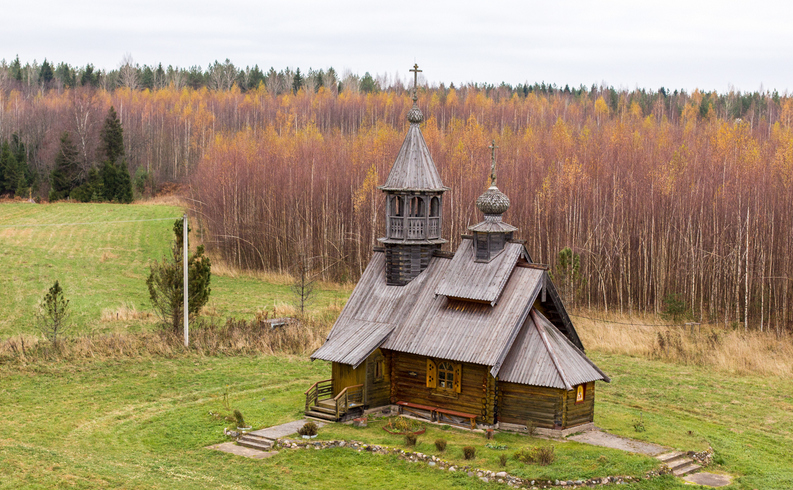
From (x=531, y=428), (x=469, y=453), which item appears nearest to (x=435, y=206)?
(x=531, y=428)

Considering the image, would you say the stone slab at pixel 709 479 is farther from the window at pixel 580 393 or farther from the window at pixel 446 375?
the window at pixel 446 375

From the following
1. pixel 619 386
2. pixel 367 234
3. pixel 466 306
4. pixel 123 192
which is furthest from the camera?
pixel 123 192

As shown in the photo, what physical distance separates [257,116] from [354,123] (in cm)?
1448

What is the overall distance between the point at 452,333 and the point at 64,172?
66.5 metres

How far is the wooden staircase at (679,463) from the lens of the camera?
20172mm

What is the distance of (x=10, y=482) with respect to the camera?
17344mm

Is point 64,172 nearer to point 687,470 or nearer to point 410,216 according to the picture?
point 410,216

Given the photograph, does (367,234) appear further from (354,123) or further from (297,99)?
(297,99)

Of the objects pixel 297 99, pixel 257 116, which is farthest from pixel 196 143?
pixel 297 99

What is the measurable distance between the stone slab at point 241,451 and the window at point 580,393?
8.60m

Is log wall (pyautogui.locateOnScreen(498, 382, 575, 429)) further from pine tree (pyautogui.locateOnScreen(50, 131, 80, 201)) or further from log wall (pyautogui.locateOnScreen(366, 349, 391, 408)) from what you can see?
pine tree (pyautogui.locateOnScreen(50, 131, 80, 201))

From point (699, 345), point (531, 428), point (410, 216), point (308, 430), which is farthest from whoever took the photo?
point (699, 345)

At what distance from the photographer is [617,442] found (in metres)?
22.0

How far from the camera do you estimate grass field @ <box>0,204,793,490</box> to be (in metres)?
19.2
